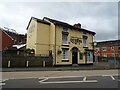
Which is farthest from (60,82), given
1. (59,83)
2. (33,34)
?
(33,34)

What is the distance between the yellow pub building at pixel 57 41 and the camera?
94.9ft

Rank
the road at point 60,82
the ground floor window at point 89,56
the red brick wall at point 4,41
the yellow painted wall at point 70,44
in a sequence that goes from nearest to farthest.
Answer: the road at point 60,82
the yellow painted wall at point 70,44
the ground floor window at point 89,56
the red brick wall at point 4,41

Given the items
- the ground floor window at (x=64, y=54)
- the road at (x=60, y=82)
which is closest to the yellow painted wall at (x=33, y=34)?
the ground floor window at (x=64, y=54)

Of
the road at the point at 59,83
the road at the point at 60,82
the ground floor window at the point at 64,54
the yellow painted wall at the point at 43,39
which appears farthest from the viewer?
the ground floor window at the point at 64,54

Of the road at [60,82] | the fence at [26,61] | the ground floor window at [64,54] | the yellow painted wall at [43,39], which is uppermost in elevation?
the yellow painted wall at [43,39]

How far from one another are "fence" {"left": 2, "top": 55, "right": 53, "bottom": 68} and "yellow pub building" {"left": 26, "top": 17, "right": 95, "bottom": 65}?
1430mm

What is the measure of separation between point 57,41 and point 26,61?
243 inches

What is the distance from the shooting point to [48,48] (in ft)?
98.5

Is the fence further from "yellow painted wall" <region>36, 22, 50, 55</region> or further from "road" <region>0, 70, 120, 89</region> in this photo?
"road" <region>0, 70, 120, 89</region>

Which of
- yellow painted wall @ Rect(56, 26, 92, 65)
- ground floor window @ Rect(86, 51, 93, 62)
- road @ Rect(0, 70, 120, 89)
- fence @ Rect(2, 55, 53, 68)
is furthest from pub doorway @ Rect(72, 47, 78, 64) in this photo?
road @ Rect(0, 70, 120, 89)

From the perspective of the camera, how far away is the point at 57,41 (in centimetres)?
2923

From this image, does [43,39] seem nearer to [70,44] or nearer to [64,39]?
[64,39]

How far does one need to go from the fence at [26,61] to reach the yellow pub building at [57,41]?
1430mm

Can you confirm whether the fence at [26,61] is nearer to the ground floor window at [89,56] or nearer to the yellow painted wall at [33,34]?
the yellow painted wall at [33,34]
